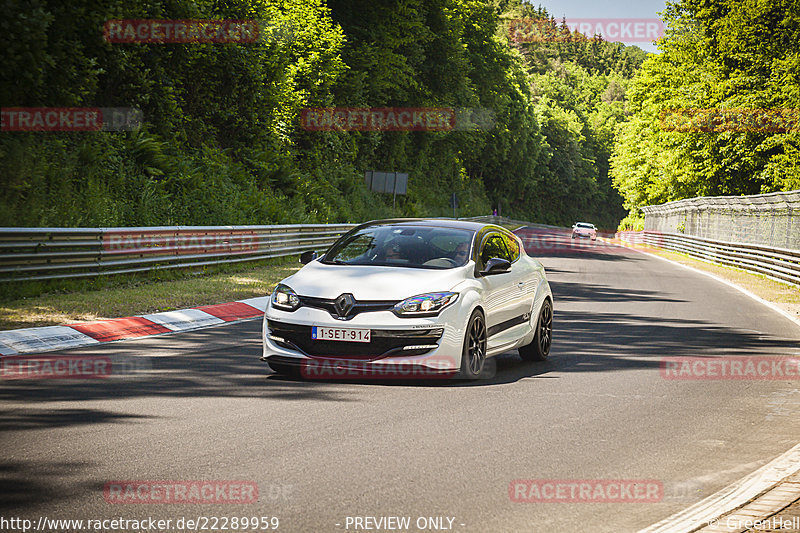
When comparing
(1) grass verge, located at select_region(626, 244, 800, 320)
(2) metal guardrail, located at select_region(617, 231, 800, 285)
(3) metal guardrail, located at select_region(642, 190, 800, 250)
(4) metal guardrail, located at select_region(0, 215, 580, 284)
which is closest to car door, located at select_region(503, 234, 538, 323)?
(4) metal guardrail, located at select_region(0, 215, 580, 284)

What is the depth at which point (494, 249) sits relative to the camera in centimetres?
1070

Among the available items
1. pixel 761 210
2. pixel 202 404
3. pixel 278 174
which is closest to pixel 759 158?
pixel 761 210

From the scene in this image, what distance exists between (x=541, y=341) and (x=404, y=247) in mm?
2258

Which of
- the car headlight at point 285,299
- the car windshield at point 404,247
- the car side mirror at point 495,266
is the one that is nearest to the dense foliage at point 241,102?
the car windshield at point 404,247

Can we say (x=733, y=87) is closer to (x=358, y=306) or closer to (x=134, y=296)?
(x=134, y=296)

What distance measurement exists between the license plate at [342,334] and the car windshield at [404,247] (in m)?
1.25

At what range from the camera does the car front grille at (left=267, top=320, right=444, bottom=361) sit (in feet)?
28.5

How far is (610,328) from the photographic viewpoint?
14.9 metres

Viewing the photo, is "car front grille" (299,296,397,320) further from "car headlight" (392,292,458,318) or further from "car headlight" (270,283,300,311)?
"car headlight" (270,283,300,311)

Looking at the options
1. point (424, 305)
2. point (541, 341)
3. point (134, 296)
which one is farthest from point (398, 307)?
point (134, 296)

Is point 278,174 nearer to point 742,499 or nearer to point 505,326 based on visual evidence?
point 505,326

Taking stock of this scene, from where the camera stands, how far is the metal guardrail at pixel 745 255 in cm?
2600

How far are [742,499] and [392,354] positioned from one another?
3950 mm

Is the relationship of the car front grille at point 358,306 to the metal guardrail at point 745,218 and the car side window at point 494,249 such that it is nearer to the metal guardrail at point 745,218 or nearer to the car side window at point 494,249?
the car side window at point 494,249
